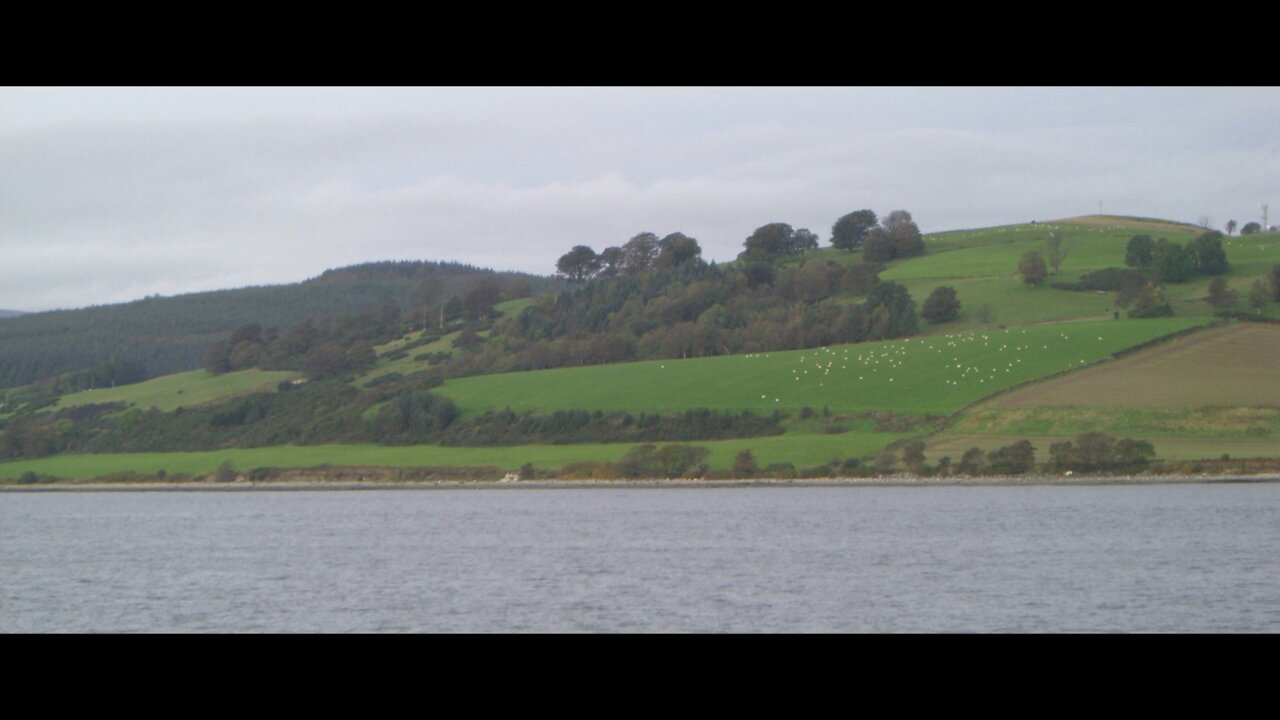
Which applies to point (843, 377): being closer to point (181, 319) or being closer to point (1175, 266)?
point (1175, 266)

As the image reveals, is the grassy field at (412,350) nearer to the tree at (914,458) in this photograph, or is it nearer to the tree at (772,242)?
the tree at (772,242)

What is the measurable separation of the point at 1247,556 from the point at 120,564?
25.1 metres

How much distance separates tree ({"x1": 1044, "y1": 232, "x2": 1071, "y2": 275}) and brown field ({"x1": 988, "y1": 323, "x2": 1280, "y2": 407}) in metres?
21.3

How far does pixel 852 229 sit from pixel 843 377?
35.3 metres

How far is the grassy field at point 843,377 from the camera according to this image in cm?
5219

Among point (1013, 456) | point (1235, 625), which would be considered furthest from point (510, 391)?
point (1235, 625)

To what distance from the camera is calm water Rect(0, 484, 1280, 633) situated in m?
19.3

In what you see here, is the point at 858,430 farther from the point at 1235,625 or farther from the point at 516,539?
the point at 1235,625

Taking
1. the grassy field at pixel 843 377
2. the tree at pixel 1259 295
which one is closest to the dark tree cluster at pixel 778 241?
Result: the grassy field at pixel 843 377

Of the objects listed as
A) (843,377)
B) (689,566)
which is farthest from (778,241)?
(689,566)

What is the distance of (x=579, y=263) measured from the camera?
10075 centimetres

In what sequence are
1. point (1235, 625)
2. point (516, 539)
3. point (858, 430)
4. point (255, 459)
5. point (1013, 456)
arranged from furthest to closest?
point (255, 459) < point (858, 430) < point (1013, 456) < point (516, 539) < point (1235, 625)

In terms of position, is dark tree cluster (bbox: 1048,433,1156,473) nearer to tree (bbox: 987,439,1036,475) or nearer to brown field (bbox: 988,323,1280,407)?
tree (bbox: 987,439,1036,475)

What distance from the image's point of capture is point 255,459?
61562 mm
